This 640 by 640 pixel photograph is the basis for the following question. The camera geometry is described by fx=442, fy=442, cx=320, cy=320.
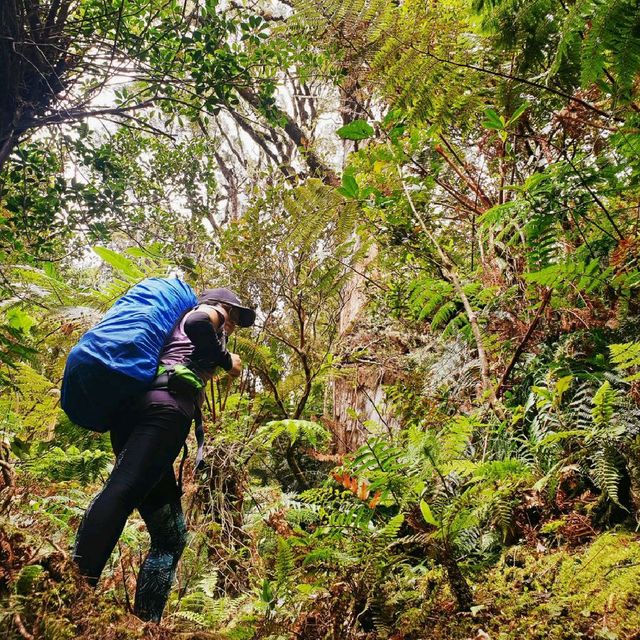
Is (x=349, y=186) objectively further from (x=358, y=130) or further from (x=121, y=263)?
(x=121, y=263)

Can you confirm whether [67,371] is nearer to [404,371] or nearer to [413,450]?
[413,450]

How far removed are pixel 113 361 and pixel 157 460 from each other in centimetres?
50

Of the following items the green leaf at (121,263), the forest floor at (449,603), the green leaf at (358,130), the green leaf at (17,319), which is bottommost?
the forest floor at (449,603)

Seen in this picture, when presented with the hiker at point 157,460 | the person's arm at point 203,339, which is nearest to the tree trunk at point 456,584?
the hiker at point 157,460

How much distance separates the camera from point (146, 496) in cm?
212

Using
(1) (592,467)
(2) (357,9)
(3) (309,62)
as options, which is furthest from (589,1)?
(3) (309,62)

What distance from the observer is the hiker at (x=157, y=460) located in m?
1.83

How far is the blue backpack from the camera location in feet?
6.33

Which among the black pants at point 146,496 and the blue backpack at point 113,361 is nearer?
the black pants at point 146,496

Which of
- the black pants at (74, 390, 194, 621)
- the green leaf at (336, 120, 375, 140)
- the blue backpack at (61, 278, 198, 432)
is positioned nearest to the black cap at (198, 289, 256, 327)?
the blue backpack at (61, 278, 198, 432)

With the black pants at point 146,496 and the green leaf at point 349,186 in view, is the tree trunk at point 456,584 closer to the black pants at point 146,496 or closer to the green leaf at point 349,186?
the black pants at point 146,496

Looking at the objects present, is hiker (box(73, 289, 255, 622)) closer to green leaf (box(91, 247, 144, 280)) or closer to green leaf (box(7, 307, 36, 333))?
green leaf (box(7, 307, 36, 333))

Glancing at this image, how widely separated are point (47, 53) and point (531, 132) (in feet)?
12.8

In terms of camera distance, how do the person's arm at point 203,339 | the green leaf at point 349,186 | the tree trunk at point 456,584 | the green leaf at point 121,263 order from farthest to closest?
the green leaf at point 121,263
the green leaf at point 349,186
the person's arm at point 203,339
the tree trunk at point 456,584
